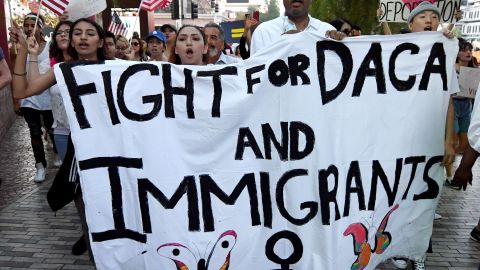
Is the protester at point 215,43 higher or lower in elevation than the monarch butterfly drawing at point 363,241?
higher

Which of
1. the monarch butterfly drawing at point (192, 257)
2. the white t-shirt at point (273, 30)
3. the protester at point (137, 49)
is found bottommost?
the monarch butterfly drawing at point (192, 257)

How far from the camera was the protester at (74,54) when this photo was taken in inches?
124

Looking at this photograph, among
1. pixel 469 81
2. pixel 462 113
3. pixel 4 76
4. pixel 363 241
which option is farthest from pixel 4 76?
pixel 462 113

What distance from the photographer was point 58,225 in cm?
466

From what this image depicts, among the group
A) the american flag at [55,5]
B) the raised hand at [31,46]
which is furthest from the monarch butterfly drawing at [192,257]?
the american flag at [55,5]

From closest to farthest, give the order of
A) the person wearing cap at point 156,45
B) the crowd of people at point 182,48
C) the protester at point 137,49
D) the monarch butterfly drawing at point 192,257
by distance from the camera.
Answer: the monarch butterfly drawing at point 192,257
the crowd of people at point 182,48
the person wearing cap at point 156,45
the protester at point 137,49

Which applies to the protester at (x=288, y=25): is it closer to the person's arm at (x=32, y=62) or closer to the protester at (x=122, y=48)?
the person's arm at (x=32, y=62)

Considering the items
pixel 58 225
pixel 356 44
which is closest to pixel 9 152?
pixel 58 225

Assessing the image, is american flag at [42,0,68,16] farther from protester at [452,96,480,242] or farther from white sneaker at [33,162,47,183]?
protester at [452,96,480,242]

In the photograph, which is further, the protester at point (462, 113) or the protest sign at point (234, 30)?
the protest sign at point (234, 30)

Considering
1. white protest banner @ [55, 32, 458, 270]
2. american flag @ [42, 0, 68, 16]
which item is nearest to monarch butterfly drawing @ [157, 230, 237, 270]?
white protest banner @ [55, 32, 458, 270]

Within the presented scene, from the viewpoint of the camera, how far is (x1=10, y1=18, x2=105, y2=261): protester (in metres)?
3.15

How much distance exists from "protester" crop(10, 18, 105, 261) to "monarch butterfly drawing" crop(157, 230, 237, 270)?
72cm

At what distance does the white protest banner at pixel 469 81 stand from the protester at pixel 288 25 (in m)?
2.28
